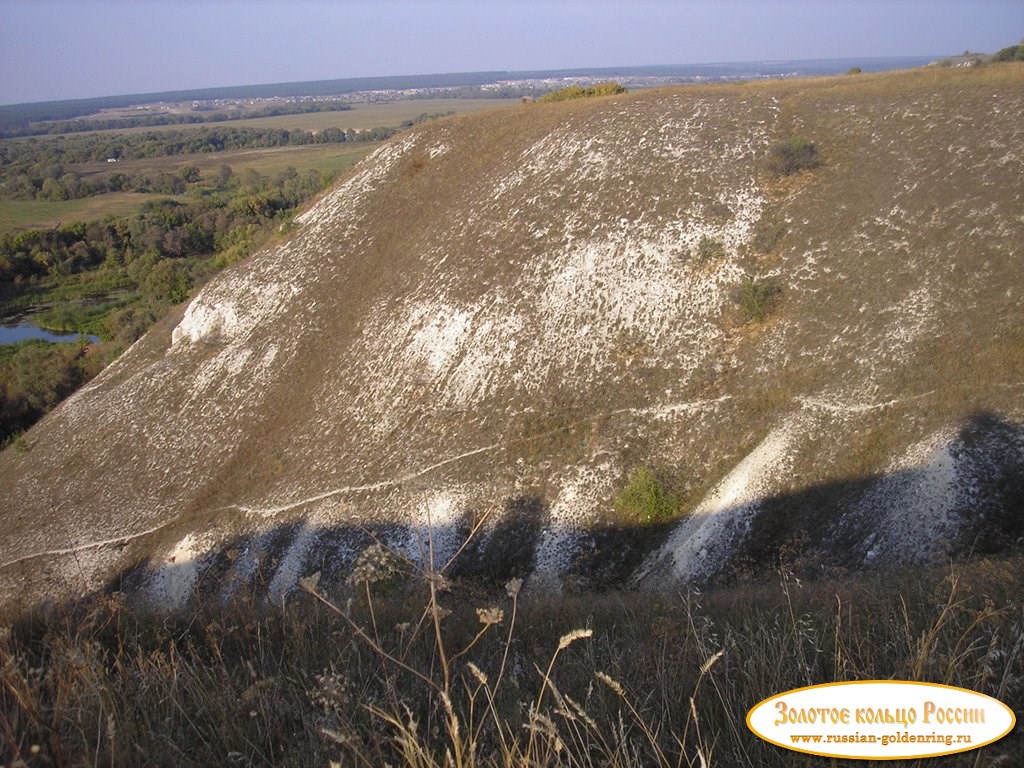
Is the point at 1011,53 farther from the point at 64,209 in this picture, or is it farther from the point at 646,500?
the point at 64,209

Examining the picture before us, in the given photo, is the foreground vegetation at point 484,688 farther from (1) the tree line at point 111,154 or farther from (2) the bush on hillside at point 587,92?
(1) the tree line at point 111,154

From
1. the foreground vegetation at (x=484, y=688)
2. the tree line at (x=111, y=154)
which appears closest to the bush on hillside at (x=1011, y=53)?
the foreground vegetation at (x=484, y=688)

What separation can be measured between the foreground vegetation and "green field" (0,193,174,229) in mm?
110309

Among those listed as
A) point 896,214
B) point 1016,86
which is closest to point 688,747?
point 896,214

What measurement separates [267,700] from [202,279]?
5379cm

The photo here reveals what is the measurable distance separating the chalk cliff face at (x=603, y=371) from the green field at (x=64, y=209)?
79.5 metres

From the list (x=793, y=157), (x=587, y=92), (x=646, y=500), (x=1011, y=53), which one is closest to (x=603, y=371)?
(x=646, y=500)

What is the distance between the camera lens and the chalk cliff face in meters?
17.8

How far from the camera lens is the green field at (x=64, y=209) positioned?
93944 mm

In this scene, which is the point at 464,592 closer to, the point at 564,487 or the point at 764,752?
the point at 564,487

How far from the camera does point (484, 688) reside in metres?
4.45

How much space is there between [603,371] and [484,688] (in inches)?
773

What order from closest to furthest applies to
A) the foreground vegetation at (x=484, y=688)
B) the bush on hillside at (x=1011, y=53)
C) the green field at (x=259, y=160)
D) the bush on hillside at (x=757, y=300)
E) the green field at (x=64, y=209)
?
the foreground vegetation at (x=484, y=688), the bush on hillside at (x=757, y=300), the bush on hillside at (x=1011, y=53), the green field at (x=64, y=209), the green field at (x=259, y=160)

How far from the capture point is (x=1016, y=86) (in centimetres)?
2702
